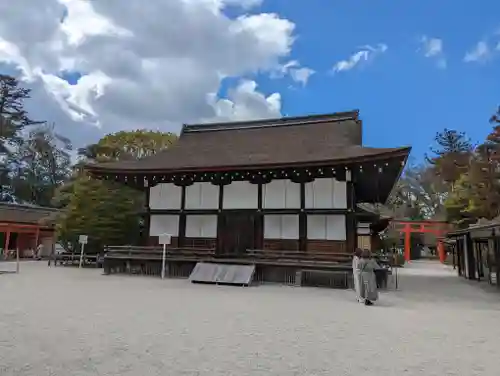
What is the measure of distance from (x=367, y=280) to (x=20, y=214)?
95.3 ft

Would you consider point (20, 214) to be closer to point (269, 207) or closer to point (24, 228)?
point (24, 228)

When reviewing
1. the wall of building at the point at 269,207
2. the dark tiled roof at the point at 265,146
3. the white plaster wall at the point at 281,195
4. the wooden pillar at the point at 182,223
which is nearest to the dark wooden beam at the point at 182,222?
the wooden pillar at the point at 182,223

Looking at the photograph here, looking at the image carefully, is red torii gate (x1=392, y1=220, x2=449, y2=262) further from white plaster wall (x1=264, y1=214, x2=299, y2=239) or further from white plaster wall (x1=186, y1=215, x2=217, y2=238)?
white plaster wall (x1=186, y1=215, x2=217, y2=238)

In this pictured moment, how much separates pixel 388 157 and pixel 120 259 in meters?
10.1

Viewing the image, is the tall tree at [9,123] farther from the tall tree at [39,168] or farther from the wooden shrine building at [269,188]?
the wooden shrine building at [269,188]

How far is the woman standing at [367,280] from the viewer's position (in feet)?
28.3

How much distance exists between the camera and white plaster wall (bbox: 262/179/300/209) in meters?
13.7

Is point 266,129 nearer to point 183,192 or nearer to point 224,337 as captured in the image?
point 183,192

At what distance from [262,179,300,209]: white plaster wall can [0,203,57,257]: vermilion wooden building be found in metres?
19.4

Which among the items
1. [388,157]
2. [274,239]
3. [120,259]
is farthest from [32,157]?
[388,157]

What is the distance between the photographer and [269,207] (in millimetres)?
13883

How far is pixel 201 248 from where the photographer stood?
46.8ft

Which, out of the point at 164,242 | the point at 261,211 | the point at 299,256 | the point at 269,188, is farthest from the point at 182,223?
the point at 299,256

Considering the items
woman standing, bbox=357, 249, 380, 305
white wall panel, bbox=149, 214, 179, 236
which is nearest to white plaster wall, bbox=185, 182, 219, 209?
white wall panel, bbox=149, 214, 179, 236
